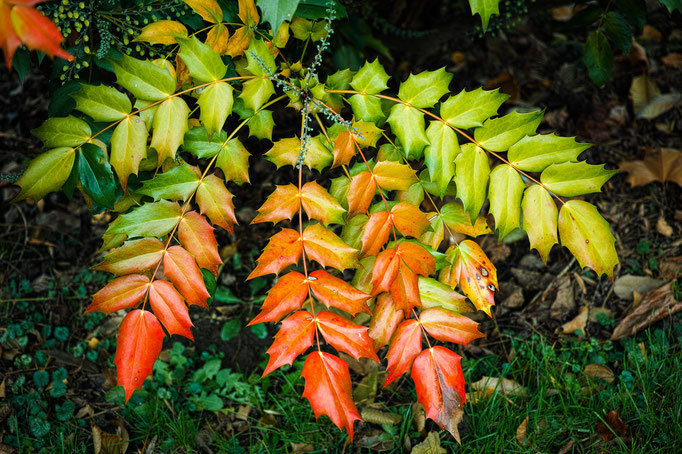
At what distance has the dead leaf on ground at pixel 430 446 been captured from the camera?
154cm

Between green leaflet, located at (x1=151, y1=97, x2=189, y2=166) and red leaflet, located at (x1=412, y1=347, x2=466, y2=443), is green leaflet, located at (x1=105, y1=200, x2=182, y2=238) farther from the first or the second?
red leaflet, located at (x1=412, y1=347, x2=466, y2=443)

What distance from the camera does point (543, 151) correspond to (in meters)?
1.22

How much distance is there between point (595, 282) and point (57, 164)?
1.90m

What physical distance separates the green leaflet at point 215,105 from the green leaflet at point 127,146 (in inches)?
6.1

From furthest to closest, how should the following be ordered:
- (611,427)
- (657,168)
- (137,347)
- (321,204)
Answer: (657,168)
(611,427)
(321,204)
(137,347)

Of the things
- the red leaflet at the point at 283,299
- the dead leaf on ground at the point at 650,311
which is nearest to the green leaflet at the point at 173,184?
the red leaflet at the point at 283,299

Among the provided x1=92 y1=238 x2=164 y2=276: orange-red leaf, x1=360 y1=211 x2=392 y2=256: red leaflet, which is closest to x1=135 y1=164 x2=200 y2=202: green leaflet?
x1=92 y1=238 x2=164 y2=276: orange-red leaf

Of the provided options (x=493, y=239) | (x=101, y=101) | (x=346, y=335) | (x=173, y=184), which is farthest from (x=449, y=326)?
(x=493, y=239)

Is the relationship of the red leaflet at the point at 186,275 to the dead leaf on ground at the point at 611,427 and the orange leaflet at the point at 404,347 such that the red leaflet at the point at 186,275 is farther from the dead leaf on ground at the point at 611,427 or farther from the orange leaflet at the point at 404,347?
the dead leaf on ground at the point at 611,427

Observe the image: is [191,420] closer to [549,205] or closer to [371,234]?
[371,234]

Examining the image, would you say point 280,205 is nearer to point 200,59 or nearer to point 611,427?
point 200,59

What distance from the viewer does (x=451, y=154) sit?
1.22 meters

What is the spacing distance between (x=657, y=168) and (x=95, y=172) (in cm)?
215

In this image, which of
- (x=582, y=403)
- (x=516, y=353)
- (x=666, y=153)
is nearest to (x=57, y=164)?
(x=516, y=353)
